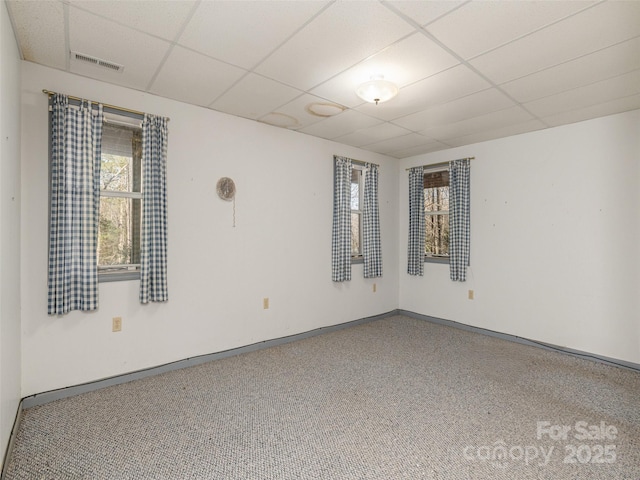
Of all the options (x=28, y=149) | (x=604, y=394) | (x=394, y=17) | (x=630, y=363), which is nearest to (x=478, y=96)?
(x=394, y=17)

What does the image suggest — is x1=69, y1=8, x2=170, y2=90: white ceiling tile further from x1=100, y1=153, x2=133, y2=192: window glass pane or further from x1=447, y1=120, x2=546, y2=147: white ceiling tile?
x1=447, y1=120, x2=546, y2=147: white ceiling tile

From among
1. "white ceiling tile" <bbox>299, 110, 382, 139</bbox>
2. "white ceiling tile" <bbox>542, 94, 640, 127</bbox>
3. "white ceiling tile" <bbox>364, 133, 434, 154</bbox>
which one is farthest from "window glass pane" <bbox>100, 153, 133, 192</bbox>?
"white ceiling tile" <bbox>542, 94, 640, 127</bbox>

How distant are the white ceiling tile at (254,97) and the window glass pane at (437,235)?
274cm

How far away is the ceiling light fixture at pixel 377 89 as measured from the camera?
7.70 ft

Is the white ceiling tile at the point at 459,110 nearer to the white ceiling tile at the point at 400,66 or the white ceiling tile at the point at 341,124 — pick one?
the white ceiling tile at the point at 341,124

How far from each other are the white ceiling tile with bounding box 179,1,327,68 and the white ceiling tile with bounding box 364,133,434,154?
7.38 ft

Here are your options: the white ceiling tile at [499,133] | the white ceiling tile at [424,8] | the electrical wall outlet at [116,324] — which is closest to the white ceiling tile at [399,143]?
the white ceiling tile at [499,133]

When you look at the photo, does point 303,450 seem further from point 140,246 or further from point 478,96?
point 478,96

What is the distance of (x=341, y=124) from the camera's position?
349 centimetres

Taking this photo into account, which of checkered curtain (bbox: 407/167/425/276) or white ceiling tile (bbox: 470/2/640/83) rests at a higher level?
white ceiling tile (bbox: 470/2/640/83)

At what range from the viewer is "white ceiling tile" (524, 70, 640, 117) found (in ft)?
8.06

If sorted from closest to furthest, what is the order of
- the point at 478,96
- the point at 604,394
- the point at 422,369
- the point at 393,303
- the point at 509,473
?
the point at 509,473 → the point at 604,394 → the point at 478,96 → the point at 422,369 → the point at 393,303

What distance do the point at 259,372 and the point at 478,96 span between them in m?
3.01

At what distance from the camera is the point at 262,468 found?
1.71 m
